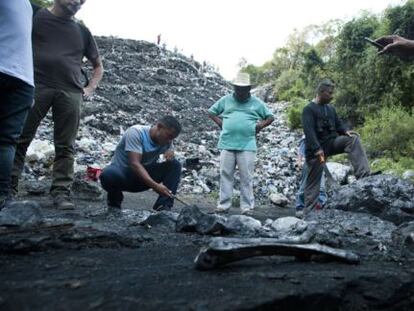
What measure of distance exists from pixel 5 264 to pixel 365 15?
1754 cm

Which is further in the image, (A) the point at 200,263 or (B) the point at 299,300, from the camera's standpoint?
(A) the point at 200,263

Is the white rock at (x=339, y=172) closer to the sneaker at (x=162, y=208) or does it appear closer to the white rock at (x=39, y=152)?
the white rock at (x=39, y=152)

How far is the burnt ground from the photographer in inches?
63.9

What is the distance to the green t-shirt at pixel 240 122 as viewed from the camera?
17.4 feet

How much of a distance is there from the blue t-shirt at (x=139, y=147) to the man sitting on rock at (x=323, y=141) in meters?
1.77

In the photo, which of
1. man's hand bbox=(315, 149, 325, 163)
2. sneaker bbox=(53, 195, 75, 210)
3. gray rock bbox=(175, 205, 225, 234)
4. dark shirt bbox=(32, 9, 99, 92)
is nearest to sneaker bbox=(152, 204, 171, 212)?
sneaker bbox=(53, 195, 75, 210)

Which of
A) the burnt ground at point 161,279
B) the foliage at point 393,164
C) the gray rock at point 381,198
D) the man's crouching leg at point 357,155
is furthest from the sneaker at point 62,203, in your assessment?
the foliage at point 393,164

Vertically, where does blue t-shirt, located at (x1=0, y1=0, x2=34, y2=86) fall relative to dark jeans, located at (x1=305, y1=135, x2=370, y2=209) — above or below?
above

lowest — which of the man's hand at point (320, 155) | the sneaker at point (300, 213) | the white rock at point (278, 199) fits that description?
the white rock at point (278, 199)

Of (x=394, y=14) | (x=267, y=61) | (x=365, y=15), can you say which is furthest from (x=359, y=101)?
(x=267, y=61)

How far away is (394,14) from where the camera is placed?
14625 mm

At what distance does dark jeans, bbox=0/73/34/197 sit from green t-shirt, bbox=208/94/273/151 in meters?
2.93

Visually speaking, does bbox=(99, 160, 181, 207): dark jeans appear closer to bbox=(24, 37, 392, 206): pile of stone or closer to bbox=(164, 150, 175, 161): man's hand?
bbox=(164, 150, 175, 161): man's hand

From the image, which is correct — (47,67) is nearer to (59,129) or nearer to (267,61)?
(59,129)
